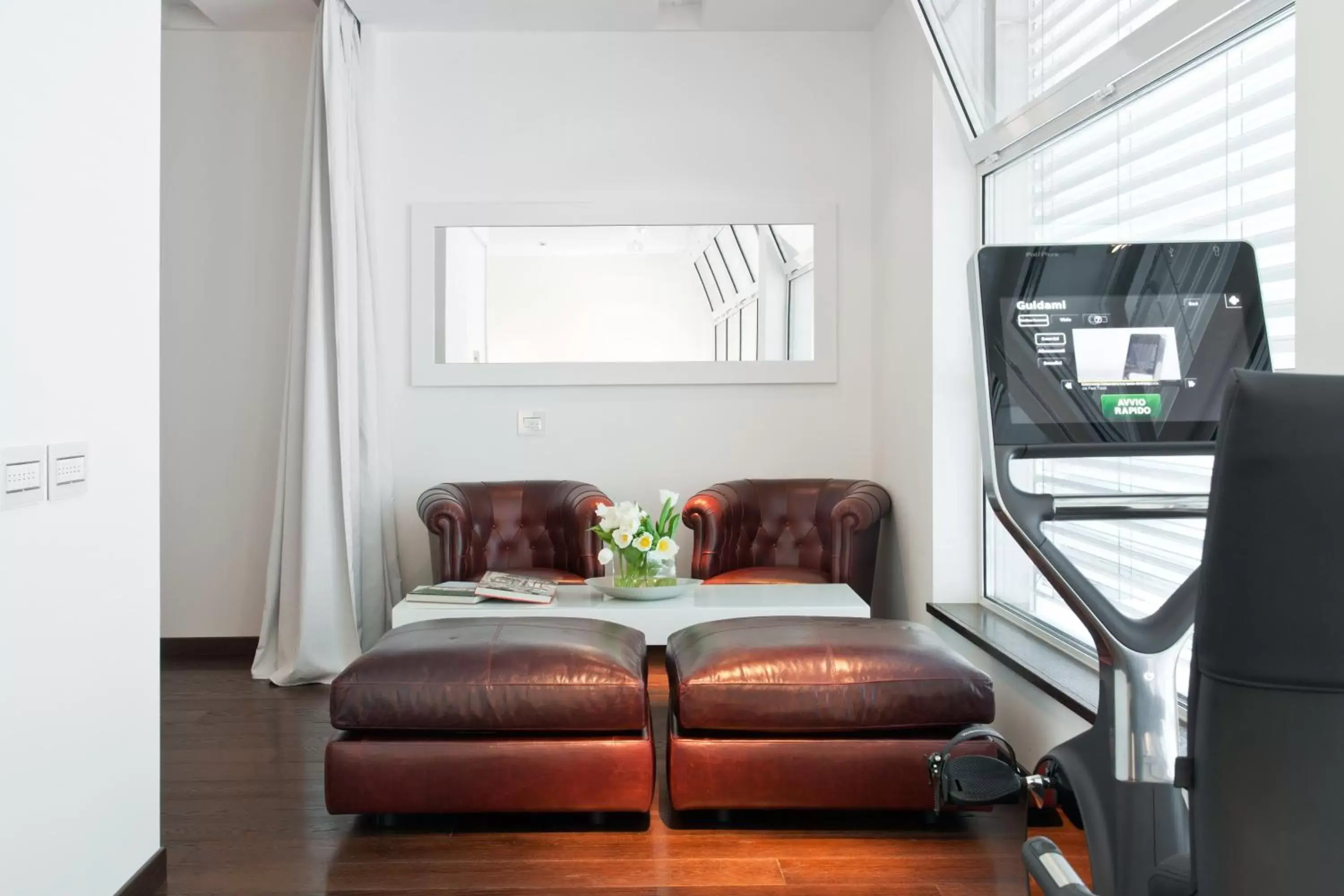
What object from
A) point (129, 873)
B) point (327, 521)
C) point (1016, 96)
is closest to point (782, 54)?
point (1016, 96)

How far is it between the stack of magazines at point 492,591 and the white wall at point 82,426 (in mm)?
1278

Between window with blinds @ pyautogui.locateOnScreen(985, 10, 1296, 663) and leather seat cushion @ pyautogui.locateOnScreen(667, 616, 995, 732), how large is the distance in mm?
522

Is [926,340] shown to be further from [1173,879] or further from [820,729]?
[1173,879]

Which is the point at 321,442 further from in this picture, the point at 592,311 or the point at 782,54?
the point at 782,54

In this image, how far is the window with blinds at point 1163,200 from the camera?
2008 mm

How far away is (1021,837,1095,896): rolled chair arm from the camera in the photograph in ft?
3.43

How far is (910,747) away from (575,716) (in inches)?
33.5

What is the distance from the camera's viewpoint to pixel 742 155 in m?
4.85

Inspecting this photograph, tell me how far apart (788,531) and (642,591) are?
4.06 ft

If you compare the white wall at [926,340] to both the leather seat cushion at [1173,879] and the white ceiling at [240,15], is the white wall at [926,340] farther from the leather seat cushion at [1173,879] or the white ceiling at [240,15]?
the leather seat cushion at [1173,879]

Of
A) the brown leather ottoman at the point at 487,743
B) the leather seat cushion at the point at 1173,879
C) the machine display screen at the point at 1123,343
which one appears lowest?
the brown leather ottoman at the point at 487,743

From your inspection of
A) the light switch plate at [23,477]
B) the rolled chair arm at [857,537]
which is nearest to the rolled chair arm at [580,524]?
the rolled chair arm at [857,537]

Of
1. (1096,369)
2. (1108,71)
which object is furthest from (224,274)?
(1096,369)

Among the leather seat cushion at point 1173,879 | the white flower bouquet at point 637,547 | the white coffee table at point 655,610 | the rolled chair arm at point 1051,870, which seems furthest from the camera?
the white flower bouquet at point 637,547
